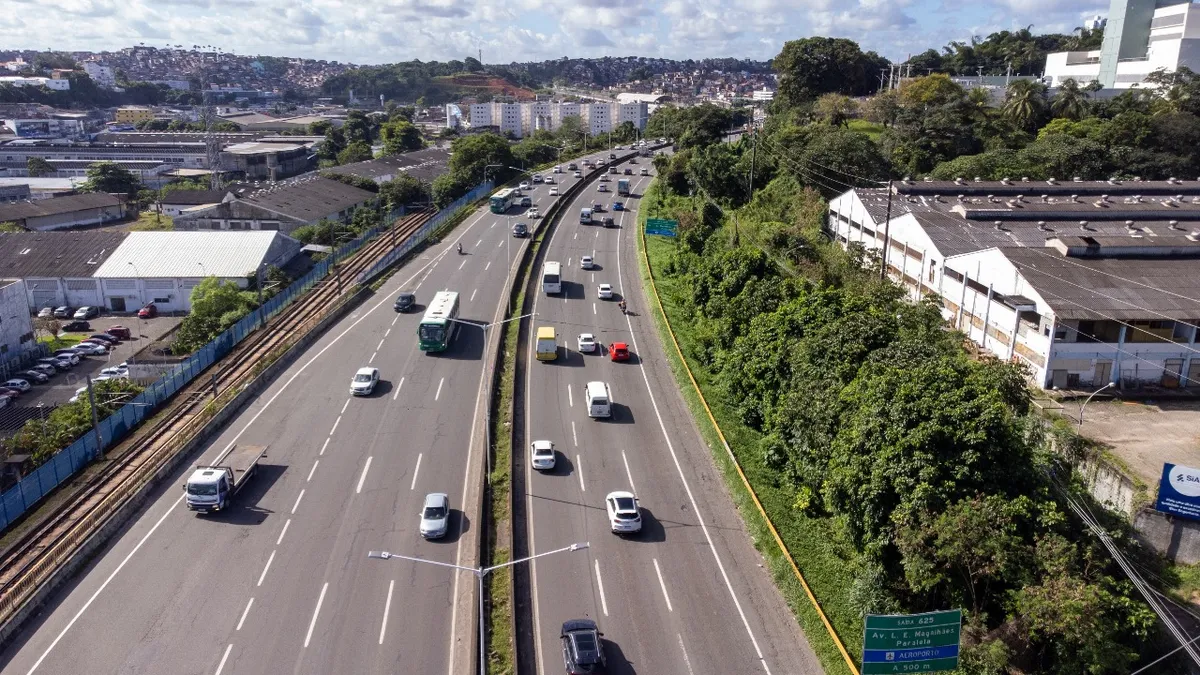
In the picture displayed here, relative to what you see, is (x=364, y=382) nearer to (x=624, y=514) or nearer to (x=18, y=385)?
(x=624, y=514)

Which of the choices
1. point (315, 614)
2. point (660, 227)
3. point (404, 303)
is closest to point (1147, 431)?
point (315, 614)

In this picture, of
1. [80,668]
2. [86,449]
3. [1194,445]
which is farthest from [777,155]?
[80,668]

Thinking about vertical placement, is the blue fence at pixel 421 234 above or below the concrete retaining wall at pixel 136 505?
above

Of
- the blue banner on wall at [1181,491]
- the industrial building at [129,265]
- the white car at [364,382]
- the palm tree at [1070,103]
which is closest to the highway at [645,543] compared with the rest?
the white car at [364,382]

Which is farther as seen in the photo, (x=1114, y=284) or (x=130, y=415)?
(x=1114, y=284)

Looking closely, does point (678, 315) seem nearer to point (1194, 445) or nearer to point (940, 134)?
point (1194, 445)

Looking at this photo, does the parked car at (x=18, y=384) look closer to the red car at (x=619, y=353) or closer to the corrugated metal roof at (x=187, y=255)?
the corrugated metal roof at (x=187, y=255)

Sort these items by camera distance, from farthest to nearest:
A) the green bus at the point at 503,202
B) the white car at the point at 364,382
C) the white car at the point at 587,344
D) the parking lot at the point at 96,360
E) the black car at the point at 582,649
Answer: the green bus at the point at 503,202
the parking lot at the point at 96,360
the white car at the point at 587,344
the white car at the point at 364,382
the black car at the point at 582,649
